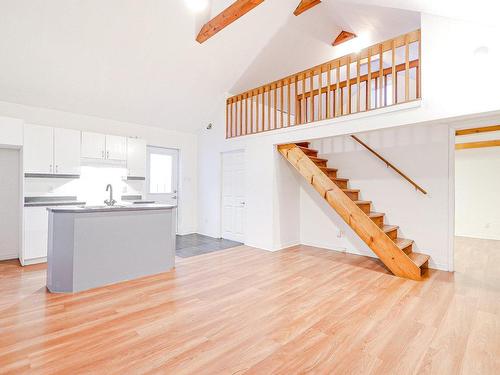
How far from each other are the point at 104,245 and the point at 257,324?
215 cm

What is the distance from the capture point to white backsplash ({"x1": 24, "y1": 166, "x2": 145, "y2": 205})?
4473mm

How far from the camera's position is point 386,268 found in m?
4.11

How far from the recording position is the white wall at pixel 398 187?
414 centimetres

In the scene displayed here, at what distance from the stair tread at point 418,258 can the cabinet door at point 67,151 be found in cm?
570

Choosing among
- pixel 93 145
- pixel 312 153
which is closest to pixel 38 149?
pixel 93 145

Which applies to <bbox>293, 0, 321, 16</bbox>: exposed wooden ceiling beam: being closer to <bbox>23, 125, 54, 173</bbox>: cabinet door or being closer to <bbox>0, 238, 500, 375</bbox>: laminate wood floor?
<bbox>0, 238, 500, 375</bbox>: laminate wood floor

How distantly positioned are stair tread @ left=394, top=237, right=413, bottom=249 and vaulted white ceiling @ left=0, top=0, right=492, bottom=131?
10.3 ft

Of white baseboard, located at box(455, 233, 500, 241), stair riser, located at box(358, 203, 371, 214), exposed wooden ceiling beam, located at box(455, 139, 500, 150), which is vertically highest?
exposed wooden ceiling beam, located at box(455, 139, 500, 150)

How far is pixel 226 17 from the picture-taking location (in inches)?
168

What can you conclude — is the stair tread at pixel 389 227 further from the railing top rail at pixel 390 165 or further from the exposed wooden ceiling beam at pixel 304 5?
the exposed wooden ceiling beam at pixel 304 5

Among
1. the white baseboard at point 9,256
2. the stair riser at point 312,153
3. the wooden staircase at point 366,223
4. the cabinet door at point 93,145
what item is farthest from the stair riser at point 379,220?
the white baseboard at point 9,256

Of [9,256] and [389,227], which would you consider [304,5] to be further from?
A: [9,256]

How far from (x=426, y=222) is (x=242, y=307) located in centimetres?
335

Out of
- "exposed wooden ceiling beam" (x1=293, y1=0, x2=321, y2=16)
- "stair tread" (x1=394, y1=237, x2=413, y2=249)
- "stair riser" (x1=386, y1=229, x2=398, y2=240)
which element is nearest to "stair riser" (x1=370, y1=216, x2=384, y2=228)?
"stair riser" (x1=386, y1=229, x2=398, y2=240)
